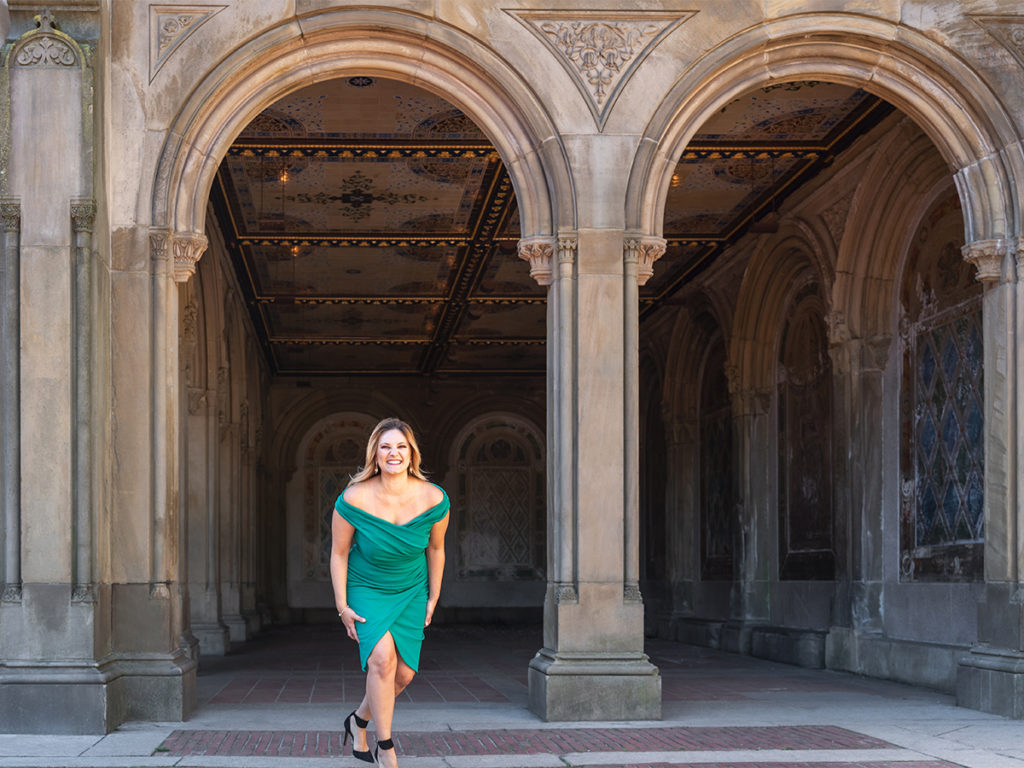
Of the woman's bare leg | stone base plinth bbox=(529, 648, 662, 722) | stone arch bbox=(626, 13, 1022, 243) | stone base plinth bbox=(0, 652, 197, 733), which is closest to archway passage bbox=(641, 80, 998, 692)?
stone arch bbox=(626, 13, 1022, 243)

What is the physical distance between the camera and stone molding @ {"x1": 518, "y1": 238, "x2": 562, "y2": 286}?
408 inches

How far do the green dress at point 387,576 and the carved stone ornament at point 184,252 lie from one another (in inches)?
150

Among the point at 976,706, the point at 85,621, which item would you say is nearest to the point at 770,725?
the point at 976,706

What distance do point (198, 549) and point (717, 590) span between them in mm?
→ 7463

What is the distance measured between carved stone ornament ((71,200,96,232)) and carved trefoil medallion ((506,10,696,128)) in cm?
333

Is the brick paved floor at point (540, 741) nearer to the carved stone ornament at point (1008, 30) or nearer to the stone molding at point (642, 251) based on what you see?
the stone molding at point (642, 251)

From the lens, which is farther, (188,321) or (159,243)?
(188,321)

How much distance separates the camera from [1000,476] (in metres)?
10.6

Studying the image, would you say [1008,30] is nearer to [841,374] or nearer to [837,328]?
[837,328]

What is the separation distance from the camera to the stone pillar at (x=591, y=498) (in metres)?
9.80

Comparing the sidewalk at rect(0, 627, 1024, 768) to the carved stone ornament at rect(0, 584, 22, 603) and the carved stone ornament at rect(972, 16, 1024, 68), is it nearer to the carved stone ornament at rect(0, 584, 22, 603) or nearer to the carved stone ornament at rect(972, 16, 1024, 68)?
the carved stone ornament at rect(0, 584, 22, 603)

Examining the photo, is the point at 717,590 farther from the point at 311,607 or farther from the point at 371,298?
the point at 311,607

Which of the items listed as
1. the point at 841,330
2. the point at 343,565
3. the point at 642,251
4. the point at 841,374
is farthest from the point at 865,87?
the point at 343,565

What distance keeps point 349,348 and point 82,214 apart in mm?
16664
